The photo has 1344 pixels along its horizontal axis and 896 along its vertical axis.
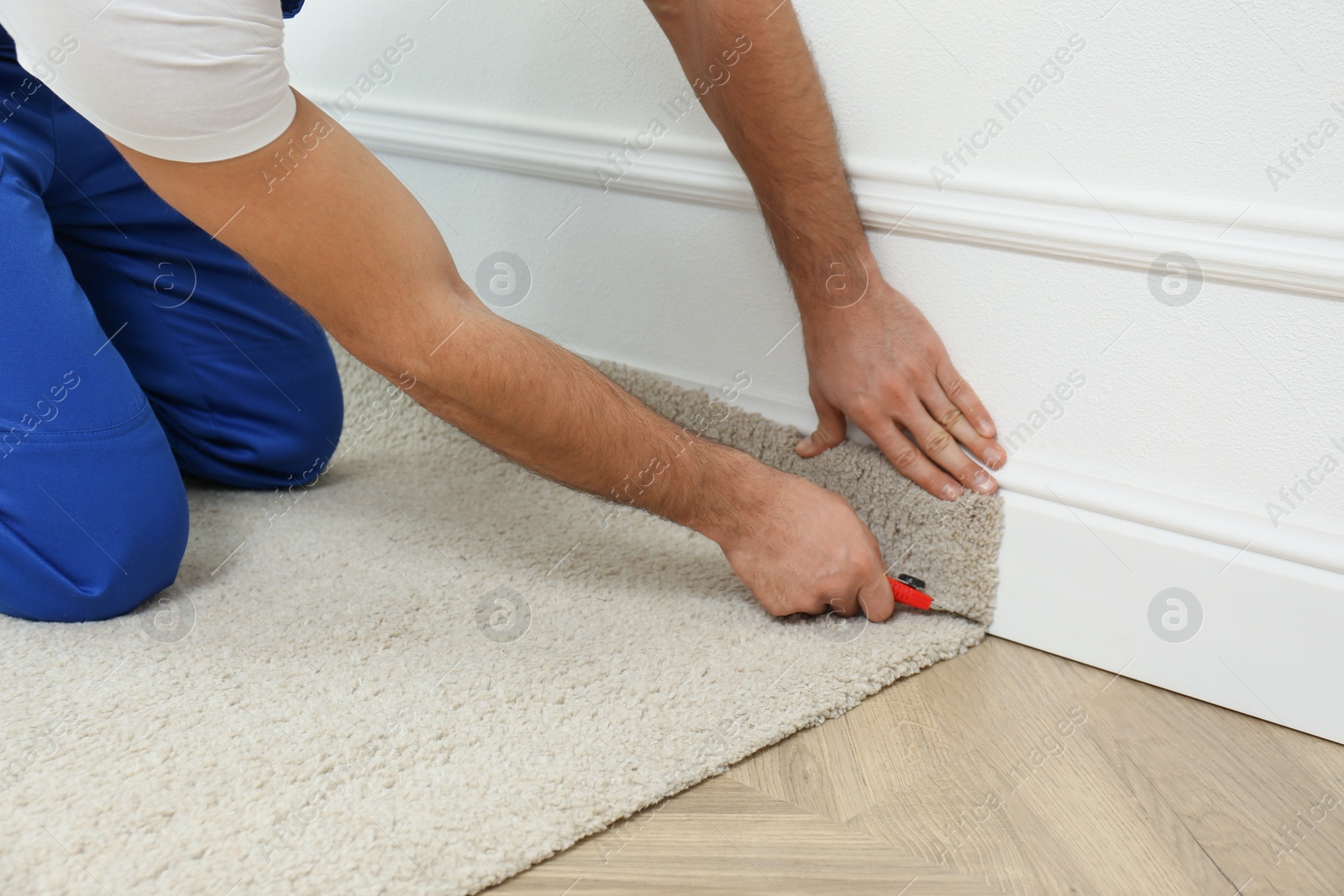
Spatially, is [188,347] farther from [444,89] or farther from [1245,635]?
[1245,635]

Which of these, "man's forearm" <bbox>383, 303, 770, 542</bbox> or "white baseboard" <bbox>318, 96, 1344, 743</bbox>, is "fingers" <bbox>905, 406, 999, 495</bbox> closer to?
"white baseboard" <bbox>318, 96, 1344, 743</bbox>

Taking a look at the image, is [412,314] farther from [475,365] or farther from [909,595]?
[909,595]

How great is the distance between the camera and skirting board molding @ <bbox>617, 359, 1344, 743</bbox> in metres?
0.79

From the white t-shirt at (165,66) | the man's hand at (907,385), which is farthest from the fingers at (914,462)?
the white t-shirt at (165,66)

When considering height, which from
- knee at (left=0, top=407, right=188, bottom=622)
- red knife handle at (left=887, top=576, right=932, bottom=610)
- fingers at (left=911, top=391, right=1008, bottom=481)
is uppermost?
fingers at (left=911, top=391, right=1008, bottom=481)

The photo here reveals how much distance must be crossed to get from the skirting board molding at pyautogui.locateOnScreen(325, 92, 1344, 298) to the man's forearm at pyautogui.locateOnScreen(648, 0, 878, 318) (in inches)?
1.6

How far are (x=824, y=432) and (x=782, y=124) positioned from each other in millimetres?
308

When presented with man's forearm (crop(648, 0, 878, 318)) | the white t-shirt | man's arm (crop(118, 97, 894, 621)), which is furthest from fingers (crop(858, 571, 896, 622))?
the white t-shirt

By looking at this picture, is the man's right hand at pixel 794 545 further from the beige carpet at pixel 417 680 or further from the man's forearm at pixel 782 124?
the man's forearm at pixel 782 124

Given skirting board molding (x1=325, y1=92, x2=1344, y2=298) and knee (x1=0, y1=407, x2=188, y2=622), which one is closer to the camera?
skirting board molding (x1=325, y1=92, x2=1344, y2=298)

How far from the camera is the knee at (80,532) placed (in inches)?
33.8

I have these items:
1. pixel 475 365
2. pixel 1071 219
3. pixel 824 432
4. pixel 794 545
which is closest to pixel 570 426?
pixel 475 365

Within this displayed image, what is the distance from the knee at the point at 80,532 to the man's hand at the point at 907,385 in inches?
25.6

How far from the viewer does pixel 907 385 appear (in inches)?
36.7
